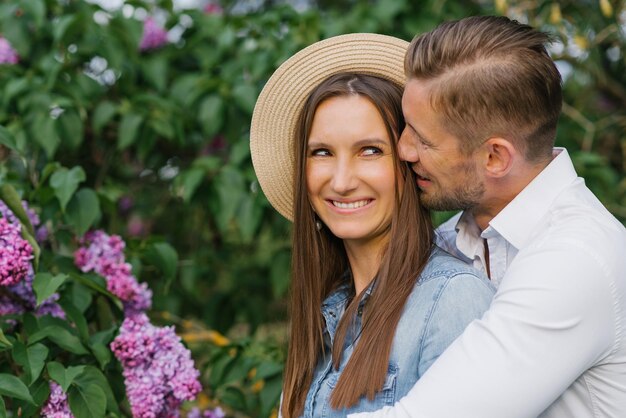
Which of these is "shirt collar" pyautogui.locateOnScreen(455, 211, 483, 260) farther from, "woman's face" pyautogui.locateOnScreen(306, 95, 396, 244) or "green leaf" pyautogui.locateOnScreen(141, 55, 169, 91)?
"green leaf" pyautogui.locateOnScreen(141, 55, 169, 91)

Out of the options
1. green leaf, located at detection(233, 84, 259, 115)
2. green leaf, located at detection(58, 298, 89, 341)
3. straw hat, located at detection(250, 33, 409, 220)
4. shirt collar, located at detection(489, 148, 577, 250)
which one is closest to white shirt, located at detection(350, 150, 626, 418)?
shirt collar, located at detection(489, 148, 577, 250)

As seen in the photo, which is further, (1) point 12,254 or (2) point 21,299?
(2) point 21,299

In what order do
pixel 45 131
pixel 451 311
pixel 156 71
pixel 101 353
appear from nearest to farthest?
1. pixel 451 311
2. pixel 101 353
3. pixel 45 131
4. pixel 156 71

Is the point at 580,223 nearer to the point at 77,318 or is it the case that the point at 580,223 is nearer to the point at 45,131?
the point at 77,318

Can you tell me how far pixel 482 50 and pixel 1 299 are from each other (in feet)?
4.13

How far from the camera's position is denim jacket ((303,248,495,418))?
5.51 feet

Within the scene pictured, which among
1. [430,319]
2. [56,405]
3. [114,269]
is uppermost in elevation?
[430,319]

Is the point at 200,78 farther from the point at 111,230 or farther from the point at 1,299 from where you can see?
the point at 1,299

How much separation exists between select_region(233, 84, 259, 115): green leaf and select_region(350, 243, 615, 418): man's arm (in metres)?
1.72

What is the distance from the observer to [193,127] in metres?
3.33

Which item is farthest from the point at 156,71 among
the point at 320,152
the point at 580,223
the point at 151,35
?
the point at 580,223

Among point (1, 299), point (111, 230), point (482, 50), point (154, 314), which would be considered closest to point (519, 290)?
point (482, 50)

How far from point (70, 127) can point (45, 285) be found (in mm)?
1030

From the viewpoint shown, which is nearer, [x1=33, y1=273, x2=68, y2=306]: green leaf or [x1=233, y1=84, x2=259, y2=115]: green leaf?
[x1=33, y1=273, x2=68, y2=306]: green leaf
